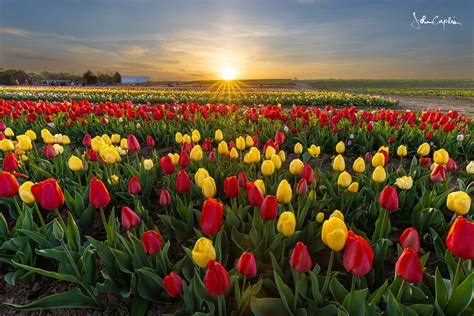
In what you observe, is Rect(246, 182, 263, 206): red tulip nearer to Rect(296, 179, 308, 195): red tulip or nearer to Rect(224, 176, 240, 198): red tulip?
Rect(224, 176, 240, 198): red tulip

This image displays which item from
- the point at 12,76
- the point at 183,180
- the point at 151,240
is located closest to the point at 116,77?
the point at 12,76

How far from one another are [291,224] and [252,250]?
0.63 meters

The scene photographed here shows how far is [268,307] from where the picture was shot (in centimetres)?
188

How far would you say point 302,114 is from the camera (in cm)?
775

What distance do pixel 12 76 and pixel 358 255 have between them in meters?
91.4

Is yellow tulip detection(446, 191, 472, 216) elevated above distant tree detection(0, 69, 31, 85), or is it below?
below

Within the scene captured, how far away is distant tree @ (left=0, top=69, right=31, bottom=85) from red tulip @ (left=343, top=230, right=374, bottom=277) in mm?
82991

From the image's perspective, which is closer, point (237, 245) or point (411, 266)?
point (411, 266)

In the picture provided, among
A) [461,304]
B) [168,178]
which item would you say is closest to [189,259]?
[168,178]

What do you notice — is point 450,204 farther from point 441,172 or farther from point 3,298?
point 3,298

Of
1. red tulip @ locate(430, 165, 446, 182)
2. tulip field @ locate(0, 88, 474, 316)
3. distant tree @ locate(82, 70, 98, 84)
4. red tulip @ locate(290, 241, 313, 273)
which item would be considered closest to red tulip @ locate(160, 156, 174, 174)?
tulip field @ locate(0, 88, 474, 316)

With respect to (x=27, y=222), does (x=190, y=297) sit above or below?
below

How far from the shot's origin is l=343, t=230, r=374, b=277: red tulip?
1.55m

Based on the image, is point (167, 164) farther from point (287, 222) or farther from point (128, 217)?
point (287, 222)
